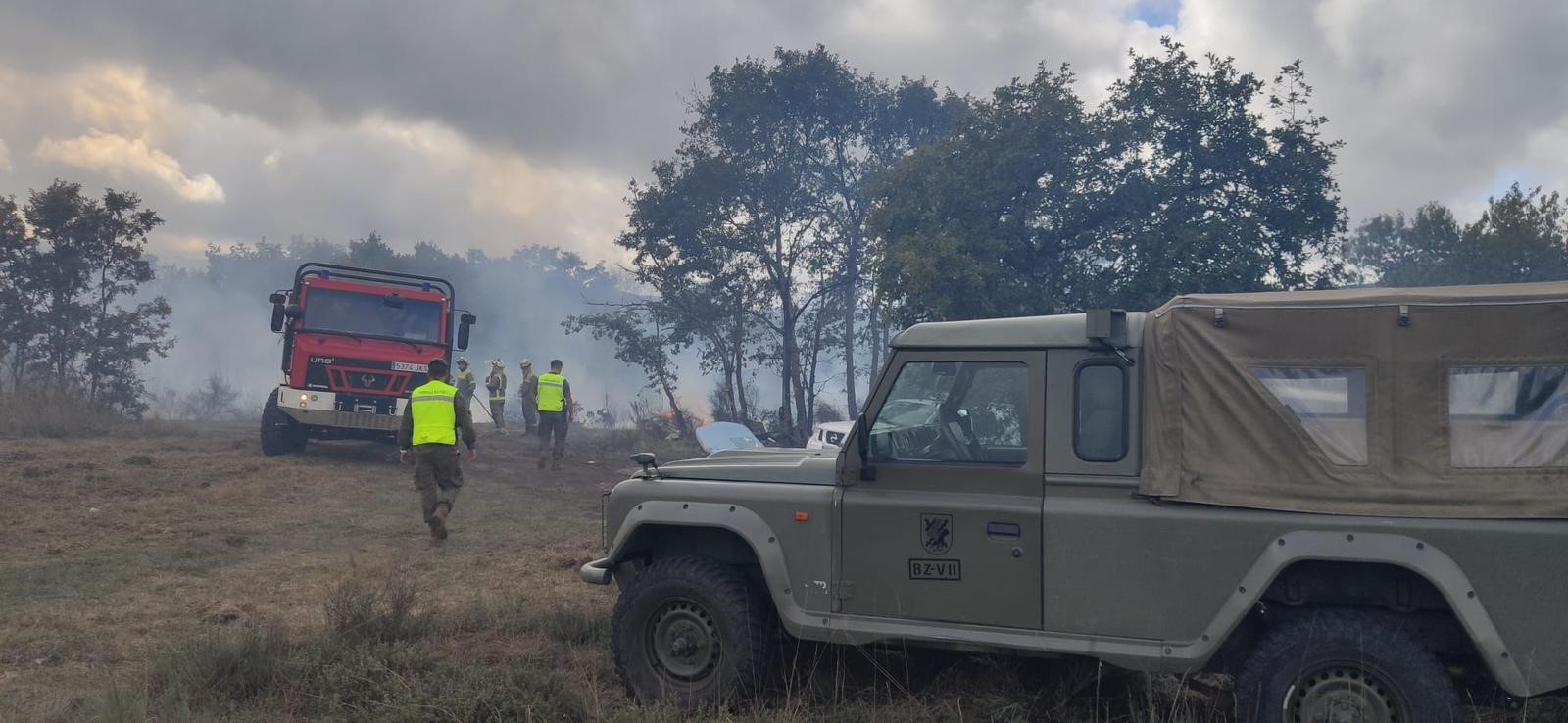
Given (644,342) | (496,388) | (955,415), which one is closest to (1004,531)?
(955,415)

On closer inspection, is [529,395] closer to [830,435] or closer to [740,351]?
[740,351]

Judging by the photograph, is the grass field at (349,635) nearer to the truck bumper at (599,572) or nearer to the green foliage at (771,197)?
the truck bumper at (599,572)

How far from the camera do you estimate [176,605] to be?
712 centimetres

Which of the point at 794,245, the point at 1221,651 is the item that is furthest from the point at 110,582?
the point at 794,245

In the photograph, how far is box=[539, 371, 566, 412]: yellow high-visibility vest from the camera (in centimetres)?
1661

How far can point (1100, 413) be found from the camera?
4.63 metres

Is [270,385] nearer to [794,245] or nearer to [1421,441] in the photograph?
[794,245]

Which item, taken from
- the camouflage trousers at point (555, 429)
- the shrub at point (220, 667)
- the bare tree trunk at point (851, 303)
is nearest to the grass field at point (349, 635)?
the shrub at point (220, 667)

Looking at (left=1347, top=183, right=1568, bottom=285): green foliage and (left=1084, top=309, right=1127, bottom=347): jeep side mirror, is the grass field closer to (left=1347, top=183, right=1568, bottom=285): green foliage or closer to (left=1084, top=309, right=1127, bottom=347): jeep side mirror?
(left=1084, top=309, right=1127, bottom=347): jeep side mirror

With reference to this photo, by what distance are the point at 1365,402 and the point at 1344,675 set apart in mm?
1101

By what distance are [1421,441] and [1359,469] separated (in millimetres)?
248

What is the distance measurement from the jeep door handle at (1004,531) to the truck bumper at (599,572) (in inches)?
79.5

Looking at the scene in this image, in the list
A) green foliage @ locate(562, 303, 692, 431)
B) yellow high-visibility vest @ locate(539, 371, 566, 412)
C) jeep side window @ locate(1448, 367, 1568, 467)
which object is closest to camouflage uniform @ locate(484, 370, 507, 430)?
green foliage @ locate(562, 303, 692, 431)

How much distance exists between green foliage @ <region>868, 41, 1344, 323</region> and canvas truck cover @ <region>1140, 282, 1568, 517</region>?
31.9ft
